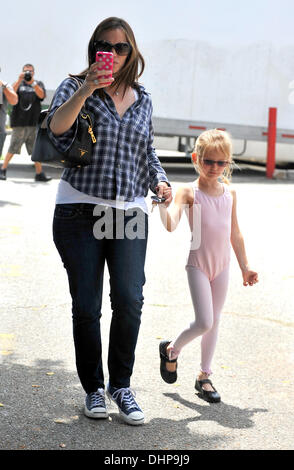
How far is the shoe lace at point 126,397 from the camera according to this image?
435 centimetres

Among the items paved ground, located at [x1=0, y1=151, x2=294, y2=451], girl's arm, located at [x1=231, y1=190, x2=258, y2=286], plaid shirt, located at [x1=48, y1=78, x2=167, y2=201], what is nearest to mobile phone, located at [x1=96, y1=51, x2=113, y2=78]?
plaid shirt, located at [x1=48, y1=78, x2=167, y2=201]

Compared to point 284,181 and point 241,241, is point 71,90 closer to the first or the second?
point 241,241

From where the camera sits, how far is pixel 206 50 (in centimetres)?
1641

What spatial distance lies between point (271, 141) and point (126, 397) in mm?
12824

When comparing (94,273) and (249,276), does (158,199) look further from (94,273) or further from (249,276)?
(249,276)

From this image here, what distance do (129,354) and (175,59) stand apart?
1257 centimetres

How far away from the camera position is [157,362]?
5.29 meters

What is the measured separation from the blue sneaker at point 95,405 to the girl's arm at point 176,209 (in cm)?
87

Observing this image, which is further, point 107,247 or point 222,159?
point 222,159

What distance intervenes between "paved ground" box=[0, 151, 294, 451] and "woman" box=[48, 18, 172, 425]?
0.26 m

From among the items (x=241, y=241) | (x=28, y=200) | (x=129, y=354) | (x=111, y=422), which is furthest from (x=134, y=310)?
(x=28, y=200)

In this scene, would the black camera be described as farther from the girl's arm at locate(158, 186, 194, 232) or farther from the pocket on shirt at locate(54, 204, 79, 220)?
the pocket on shirt at locate(54, 204, 79, 220)

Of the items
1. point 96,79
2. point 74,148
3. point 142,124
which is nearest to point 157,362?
point 142,124

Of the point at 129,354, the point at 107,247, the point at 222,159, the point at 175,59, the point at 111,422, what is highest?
the point at 175,59
